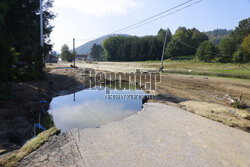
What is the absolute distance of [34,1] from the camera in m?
16.7

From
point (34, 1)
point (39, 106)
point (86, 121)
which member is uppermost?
point (34, 1)

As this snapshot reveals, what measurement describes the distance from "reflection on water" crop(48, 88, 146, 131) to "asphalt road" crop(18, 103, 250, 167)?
1690mm

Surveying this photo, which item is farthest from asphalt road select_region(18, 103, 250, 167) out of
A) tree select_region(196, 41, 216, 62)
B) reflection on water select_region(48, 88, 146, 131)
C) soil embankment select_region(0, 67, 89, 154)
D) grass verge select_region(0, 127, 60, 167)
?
tree select_region(196, 41, 216, 62)

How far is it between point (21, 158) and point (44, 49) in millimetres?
14039

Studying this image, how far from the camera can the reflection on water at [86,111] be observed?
7.51 m

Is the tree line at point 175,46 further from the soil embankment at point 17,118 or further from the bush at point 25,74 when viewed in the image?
the soil embankment at point 17,118

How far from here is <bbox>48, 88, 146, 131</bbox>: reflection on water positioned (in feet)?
24.6

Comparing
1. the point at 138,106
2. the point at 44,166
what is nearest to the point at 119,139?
the point at 44,166

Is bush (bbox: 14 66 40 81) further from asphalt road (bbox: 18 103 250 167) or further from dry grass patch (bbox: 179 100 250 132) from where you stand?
dry grass patch (bbox: 179 100 250 132)

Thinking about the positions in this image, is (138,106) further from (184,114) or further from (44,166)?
(44,166)

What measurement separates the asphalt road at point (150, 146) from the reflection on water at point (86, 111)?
1690 mm

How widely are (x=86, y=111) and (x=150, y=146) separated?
5.69 metres

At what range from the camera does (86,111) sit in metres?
9.45

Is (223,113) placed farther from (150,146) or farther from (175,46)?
(175,46)
